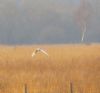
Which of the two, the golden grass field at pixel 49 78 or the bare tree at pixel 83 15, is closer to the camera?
the golden grass field at pixel 49 78

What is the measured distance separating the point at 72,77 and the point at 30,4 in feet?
207

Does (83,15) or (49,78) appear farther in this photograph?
(83,15)

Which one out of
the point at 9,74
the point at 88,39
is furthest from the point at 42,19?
the point at 9,74

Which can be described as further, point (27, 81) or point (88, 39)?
point (88, 39)

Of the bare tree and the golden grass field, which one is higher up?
the bare tree

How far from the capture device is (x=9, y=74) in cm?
1889

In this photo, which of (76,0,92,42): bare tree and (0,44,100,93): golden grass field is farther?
(76,0,92,42): bare tree

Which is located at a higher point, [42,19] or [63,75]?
[42,19]

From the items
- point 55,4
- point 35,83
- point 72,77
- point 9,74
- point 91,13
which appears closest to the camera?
point 35,83

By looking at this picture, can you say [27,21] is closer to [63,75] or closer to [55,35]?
[55,35]

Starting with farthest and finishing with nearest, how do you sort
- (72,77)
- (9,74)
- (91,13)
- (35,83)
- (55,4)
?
(55,4), (91,13), (9,74), (72,77), (35,83)

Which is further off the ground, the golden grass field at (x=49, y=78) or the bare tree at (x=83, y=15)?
the bare tree at (x=83, y=15)

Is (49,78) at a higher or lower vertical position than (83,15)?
lower

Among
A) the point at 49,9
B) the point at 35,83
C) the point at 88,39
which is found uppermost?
the point at 49,9
